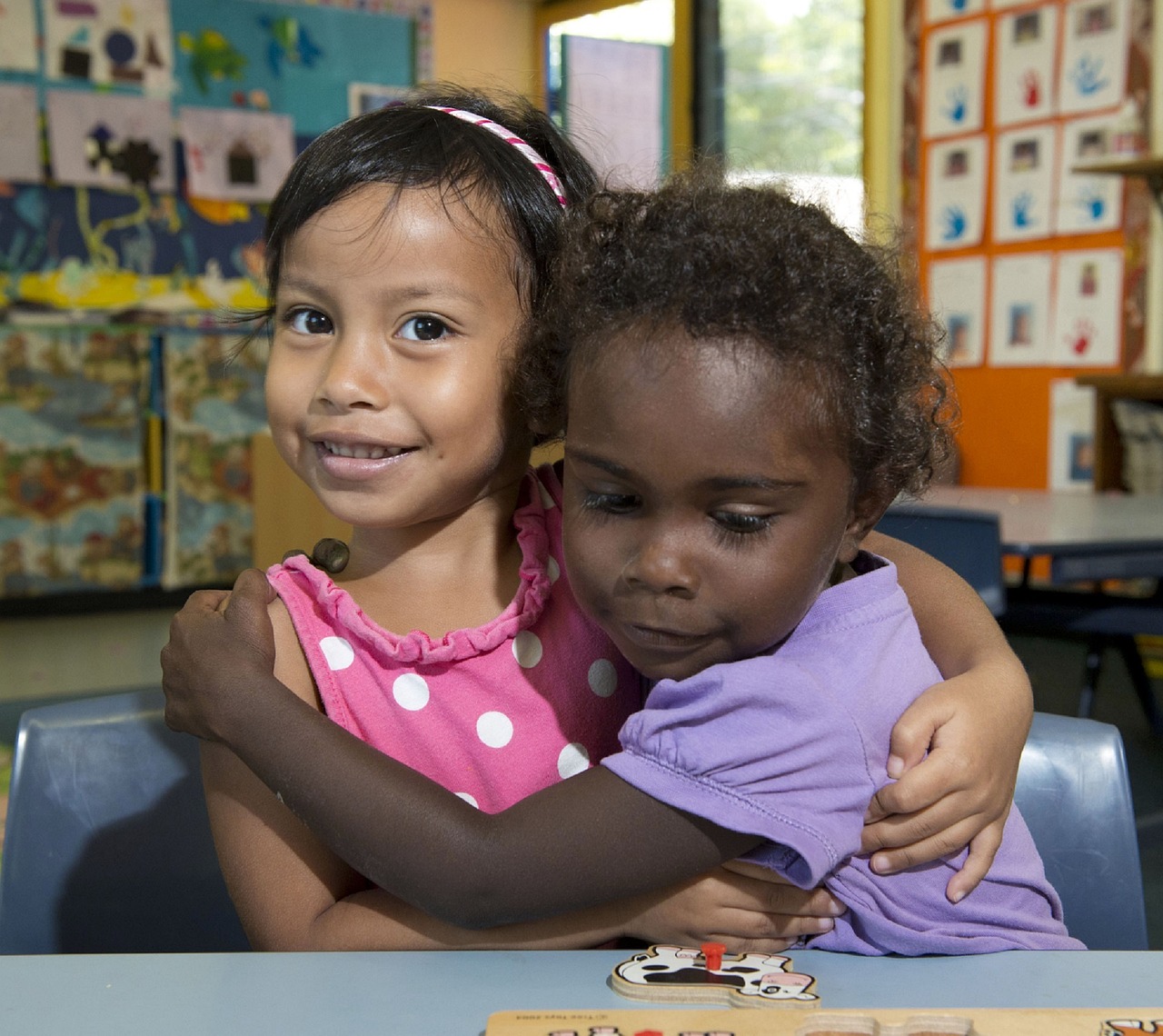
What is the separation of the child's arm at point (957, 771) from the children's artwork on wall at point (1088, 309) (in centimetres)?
416

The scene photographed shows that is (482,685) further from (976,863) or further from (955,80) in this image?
(955,80)

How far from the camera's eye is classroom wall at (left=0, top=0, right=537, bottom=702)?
4156 mm

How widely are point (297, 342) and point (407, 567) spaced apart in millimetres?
194

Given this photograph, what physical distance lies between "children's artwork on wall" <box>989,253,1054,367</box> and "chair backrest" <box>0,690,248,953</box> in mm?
4469

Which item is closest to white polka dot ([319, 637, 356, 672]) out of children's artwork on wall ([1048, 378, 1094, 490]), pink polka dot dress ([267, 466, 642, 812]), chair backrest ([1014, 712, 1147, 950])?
pink polka dot dress ([267, 466, 642, 812])

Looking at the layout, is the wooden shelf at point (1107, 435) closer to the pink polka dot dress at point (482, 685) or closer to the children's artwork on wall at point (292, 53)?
the children's artwork on wall at point (292, 53)

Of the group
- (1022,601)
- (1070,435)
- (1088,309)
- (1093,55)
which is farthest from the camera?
(1070,435)

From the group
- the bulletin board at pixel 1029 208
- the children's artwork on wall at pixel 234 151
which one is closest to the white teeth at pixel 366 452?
the bulletin board at pixel 1029 208

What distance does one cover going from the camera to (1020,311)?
16.4ft

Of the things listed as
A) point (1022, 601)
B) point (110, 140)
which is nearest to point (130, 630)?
point (110, 140)

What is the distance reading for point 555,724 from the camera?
0.95m

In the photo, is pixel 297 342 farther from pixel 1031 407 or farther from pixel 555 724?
pixel 1031 407

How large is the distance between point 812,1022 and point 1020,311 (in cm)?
483

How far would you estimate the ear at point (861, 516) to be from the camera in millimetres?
814
